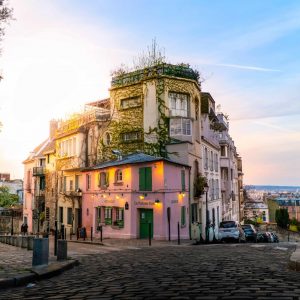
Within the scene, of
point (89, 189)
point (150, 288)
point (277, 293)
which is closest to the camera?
point (277, 293)

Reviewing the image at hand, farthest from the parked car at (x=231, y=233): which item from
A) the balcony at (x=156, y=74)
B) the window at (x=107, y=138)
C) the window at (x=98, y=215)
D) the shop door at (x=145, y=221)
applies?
the balcony at (x=156, y=74)

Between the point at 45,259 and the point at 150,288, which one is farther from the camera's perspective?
the point at 45,259

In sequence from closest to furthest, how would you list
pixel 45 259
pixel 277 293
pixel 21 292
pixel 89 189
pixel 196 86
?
pixel 277 293, pixel 21 292, pixel 45 259, pixel 89 189, pixel 196 86

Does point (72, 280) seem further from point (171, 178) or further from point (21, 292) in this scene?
point (171, 178)

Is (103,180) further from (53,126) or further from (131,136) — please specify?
(53,126)

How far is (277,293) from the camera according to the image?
→ 19.9 feet

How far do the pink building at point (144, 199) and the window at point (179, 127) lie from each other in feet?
12.1

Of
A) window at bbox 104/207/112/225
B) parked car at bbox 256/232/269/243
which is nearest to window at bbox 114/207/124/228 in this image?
window at bbox 104/207/112/225

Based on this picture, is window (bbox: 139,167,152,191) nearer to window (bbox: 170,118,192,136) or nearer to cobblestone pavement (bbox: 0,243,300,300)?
window (bbox: 170,118,192,136)

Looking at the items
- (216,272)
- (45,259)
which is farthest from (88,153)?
(216,272)

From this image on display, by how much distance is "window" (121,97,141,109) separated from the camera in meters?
34.9

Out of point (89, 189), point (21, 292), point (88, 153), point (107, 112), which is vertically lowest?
point (21, 292)

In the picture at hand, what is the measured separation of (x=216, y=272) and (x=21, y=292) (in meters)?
4.22

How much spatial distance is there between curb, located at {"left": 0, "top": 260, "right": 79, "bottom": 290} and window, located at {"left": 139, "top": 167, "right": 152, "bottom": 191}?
17.2 metres
